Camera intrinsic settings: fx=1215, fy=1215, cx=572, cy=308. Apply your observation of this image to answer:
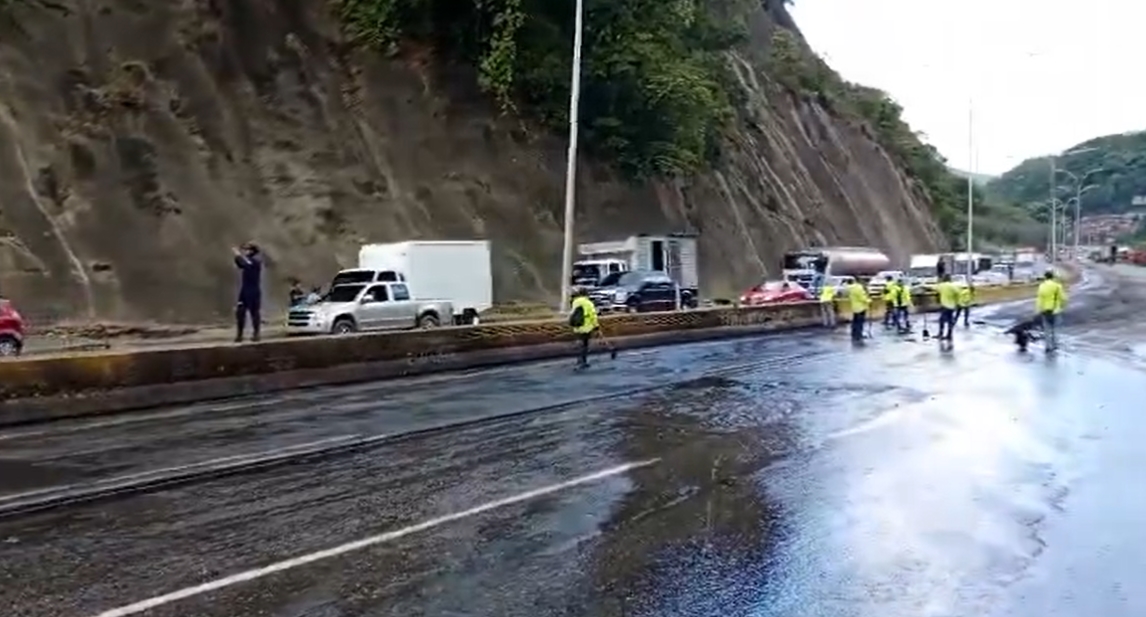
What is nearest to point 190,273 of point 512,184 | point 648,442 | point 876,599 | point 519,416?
point 512,184

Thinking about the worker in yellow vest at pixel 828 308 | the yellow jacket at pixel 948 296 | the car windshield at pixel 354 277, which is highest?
the car windshield at pixel 354 277

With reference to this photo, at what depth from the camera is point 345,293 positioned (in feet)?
105

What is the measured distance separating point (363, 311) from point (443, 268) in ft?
22.6

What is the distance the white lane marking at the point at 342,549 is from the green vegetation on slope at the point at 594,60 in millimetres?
36442

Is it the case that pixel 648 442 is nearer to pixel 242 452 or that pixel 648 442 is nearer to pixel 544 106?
pixel 242 452

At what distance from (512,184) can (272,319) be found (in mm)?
15102

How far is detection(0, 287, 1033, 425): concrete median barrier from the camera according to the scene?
1614 centimetres

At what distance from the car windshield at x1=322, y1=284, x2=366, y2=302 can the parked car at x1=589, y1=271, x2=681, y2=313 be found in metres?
11.6

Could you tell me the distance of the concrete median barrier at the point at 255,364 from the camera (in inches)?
635

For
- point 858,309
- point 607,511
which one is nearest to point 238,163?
point 858,309

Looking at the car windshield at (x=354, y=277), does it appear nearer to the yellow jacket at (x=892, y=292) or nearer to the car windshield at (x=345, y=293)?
the car windshield at (x=345, y=293)

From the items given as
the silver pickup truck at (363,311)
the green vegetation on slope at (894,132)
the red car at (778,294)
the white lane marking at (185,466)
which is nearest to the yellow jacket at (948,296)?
the silver pickup truck at (363,311)

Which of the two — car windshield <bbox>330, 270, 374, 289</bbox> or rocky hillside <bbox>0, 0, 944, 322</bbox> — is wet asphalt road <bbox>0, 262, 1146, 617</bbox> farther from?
rocky hillside <bbox>0, 0, 944, 322</bbox>

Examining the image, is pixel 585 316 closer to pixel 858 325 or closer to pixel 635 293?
pixel 858 325
